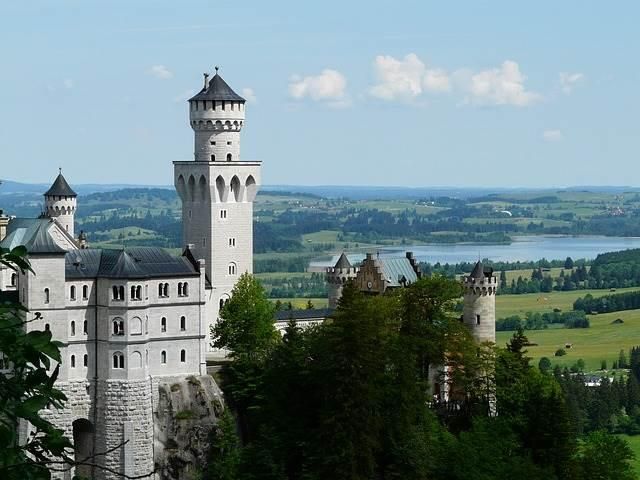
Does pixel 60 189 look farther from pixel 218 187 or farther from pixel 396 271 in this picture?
pixel 396 271

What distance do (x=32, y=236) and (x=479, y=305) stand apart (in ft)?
77.9

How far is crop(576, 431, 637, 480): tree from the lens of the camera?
3034 inches

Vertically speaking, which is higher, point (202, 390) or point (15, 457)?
point (15, 457)

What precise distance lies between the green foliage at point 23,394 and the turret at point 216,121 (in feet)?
232

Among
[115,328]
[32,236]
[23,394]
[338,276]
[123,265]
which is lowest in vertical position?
[115,328]

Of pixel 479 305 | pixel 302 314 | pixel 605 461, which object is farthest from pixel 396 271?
pixel 605 461

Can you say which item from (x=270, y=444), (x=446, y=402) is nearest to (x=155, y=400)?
(x=270, y=444)

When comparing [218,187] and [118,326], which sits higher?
[218,187]

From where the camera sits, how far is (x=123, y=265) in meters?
77.7

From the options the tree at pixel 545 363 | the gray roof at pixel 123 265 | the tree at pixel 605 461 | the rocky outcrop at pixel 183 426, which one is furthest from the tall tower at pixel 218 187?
the tree at pixel 545 363

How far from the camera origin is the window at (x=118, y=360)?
7675cm

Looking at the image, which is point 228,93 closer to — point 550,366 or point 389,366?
point 389,366

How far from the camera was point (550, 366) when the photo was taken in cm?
16175

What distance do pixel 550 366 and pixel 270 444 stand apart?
94.1m
